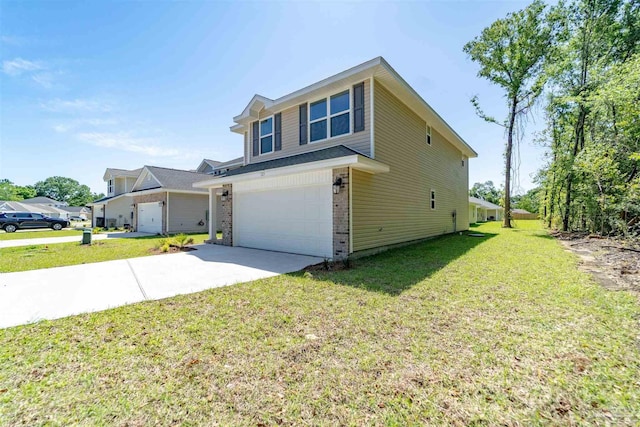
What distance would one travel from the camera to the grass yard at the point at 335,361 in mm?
2020

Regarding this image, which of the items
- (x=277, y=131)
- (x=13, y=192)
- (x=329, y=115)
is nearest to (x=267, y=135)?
(x=277, y=131)

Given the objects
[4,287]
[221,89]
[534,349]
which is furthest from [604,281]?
[221,89]

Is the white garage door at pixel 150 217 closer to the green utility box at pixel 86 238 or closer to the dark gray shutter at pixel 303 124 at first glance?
the green utility box at pixel 86 238

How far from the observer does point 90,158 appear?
28703 millimetres

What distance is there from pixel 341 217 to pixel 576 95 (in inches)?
677

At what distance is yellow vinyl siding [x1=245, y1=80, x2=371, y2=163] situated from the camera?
27.9 feet

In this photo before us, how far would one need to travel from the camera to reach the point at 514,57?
709 inches

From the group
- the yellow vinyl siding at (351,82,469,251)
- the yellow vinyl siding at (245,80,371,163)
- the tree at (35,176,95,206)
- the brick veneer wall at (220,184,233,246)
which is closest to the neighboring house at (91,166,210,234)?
the brick veneer wall at (220,184,233,246)

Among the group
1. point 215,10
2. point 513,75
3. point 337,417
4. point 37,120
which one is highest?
point 513,75

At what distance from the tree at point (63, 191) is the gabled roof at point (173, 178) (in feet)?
262

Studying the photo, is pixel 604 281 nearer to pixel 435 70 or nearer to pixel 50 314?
pixel 50 314

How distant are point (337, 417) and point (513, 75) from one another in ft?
78.4

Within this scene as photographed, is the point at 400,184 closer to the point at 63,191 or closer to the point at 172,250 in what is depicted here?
the point at 172,250

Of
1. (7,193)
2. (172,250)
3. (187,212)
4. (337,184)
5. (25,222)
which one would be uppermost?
(7,193)
